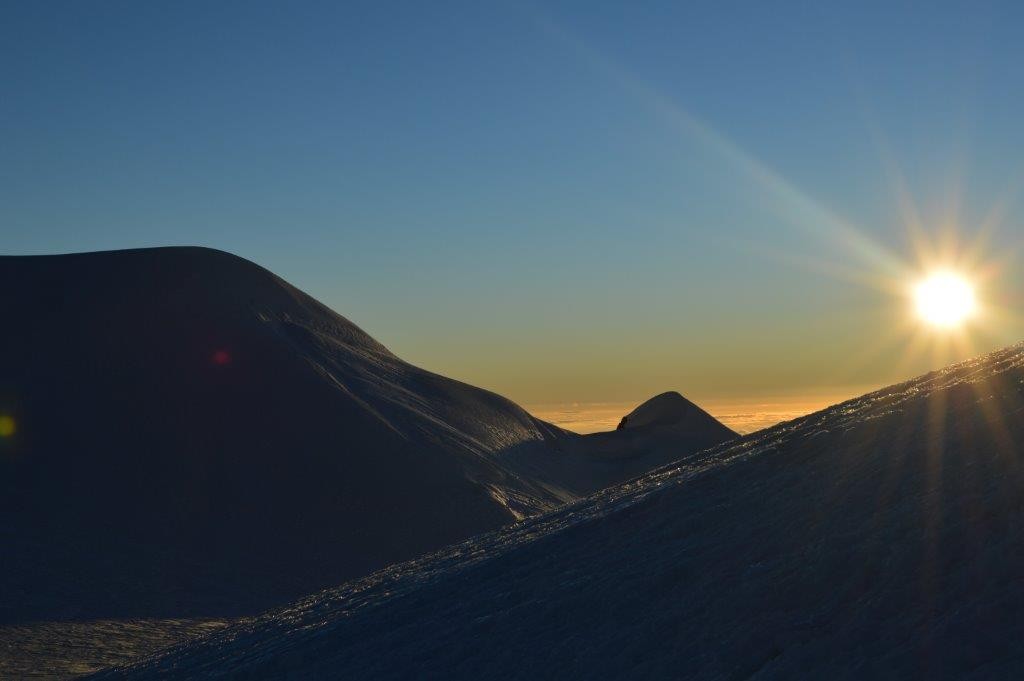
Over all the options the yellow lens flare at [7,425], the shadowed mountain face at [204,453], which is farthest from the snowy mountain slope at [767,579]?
the yellow lens flare at [7,425]

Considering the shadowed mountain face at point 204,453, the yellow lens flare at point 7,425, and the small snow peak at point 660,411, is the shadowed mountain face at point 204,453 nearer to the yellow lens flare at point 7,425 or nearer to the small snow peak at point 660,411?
the yellow lens flare at point 7,425

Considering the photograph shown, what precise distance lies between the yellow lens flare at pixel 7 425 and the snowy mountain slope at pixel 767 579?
28.3 m

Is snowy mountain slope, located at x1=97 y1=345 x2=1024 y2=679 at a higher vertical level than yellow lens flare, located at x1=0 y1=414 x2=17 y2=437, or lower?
lower

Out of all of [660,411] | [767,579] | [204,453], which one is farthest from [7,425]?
[660,411]

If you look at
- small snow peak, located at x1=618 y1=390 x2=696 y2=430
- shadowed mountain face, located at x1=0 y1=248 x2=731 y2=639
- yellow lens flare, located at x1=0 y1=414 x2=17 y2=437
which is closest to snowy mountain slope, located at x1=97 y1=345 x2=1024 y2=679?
shadowed mountain face, located at x1=0 y1=248 x2=731 y2=639

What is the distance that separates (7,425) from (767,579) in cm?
3867

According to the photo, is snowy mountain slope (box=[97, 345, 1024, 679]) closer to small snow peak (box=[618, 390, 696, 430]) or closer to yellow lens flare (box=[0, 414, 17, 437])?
yellow lens flare (box=[0, 414, 17, 437])

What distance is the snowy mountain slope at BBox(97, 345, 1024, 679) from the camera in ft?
24.3

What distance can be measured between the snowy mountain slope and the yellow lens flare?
28308mm

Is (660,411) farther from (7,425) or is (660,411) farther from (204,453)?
(7,425)

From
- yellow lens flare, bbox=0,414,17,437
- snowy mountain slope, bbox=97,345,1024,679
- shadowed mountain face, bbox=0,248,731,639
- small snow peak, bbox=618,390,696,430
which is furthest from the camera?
small snow peak, bbox=618,390,696,430

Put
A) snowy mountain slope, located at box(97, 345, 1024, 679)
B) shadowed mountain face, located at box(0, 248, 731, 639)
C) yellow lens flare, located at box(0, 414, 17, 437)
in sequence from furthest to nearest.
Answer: yellow lens flare, located at box(0, 414, 17, 437) < shadowed mountain face, located at box(0, 248, 731, 639) < snowy mountain slope, located at box(97, 345, 1024, 679)

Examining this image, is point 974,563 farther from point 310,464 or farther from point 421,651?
point 310,464

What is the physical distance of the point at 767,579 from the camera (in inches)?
352
